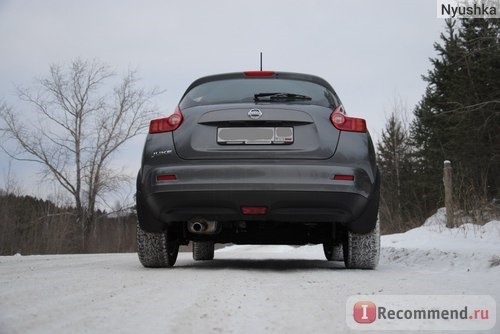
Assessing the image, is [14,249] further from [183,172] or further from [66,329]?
[66,329]

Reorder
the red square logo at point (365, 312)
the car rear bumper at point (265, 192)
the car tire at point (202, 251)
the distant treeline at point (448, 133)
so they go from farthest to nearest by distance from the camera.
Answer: the distant treeline at point (448, 133), the car tire at point (202, 251), the car rear bumper at point (265, 192), the red square logo at point (365, 312)

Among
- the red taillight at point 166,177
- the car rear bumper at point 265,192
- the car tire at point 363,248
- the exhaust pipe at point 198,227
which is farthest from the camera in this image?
the car tire at point 363,248

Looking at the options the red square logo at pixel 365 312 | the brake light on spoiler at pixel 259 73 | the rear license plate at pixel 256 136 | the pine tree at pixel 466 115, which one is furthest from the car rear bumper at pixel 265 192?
the pine tree at pixel 466 115

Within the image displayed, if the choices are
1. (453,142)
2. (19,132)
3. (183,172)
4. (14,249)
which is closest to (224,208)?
(183,172)

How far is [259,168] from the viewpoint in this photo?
12.2 feet

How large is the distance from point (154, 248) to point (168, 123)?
1057 mm

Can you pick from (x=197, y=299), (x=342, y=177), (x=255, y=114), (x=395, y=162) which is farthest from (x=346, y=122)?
(x=395, y=162)

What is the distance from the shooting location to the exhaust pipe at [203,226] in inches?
162

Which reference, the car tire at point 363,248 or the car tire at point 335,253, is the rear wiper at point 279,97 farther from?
the car tire at point 335,253

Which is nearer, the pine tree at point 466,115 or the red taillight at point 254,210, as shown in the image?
the red taillight at point 254,210

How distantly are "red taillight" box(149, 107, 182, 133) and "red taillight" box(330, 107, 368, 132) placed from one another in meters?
1.21

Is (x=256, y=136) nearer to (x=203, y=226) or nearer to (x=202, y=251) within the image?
(x=203, y=226)

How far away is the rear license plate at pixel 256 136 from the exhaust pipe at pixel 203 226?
2.39ft

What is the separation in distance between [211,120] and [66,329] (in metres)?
2.39
